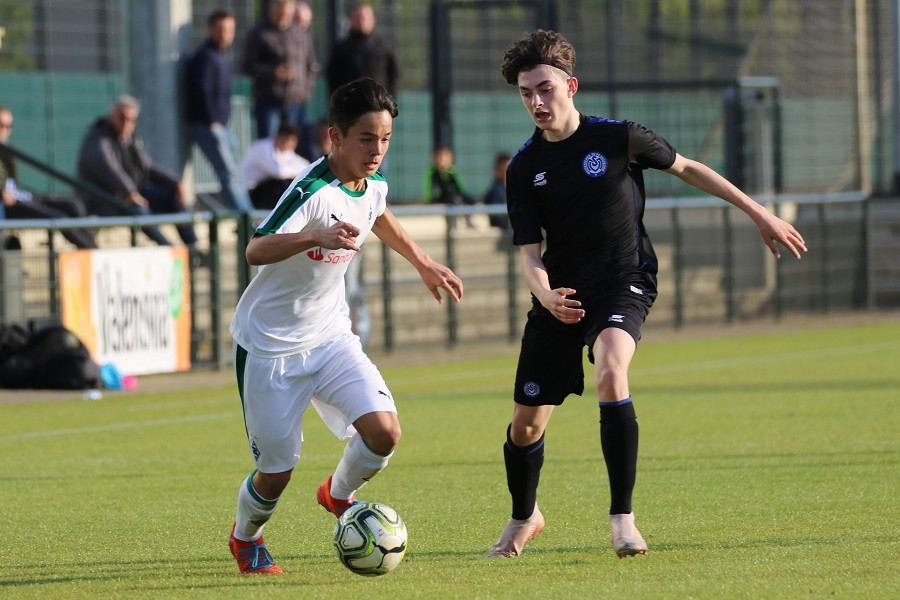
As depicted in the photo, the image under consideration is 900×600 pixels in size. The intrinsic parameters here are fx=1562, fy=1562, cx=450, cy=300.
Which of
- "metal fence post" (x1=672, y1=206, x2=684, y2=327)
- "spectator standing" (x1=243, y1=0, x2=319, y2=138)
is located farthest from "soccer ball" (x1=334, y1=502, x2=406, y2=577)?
"metal fence post" (x1=672, y1=206, x2=684, y2=327)

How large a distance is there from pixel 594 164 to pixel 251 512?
1859 mm

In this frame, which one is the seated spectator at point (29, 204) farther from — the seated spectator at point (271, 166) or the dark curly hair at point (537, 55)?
the dark curly hair at point (537, 55)

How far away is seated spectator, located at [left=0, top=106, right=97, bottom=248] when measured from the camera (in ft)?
44.8

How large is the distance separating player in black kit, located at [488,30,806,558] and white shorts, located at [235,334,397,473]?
0.69 metres

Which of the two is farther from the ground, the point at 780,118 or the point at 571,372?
the point at 780,118

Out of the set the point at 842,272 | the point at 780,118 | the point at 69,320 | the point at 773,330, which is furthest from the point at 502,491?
the point at 780,118

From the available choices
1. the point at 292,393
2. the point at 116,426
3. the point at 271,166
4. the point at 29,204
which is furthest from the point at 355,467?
the point at 271,166

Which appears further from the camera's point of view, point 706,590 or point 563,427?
point 563,427

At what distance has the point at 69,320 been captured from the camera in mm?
12961

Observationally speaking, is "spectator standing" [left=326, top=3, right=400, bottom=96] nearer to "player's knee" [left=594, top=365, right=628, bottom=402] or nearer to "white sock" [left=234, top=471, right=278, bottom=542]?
"player's knee" [left=594, top=365, right=628, bottom=402]

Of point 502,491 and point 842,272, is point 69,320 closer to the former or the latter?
point 502,491

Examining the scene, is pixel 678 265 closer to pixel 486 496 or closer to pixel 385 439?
pixel 486 496

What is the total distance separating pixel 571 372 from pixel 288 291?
114 centimetres

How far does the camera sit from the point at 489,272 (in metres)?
16.8
